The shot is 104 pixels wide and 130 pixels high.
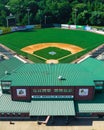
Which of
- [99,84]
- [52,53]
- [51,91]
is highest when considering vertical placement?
[52,53]

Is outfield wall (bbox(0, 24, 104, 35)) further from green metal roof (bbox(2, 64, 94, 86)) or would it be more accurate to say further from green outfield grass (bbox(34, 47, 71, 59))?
green metal roof (bbox(2, 64, 94, 86))

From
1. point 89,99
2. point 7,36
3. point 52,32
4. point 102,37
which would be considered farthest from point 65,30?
point 89,99

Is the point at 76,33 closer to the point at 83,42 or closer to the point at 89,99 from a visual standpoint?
the point at 83,42

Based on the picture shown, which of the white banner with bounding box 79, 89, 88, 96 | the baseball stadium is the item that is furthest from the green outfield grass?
the white banner with bounding box 79, 89, 88, 96

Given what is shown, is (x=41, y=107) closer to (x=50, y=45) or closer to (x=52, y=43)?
(x=50, y=45)

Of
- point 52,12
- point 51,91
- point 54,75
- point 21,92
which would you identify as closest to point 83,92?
point 51,91

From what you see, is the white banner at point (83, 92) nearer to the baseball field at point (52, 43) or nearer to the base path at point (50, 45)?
the baseball field at point (52, 43)
